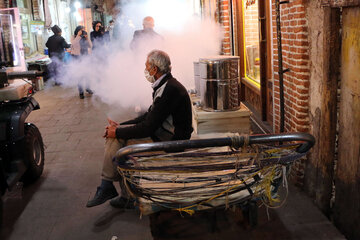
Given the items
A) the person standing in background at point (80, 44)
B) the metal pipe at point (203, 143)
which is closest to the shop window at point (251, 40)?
the metal pipe at point (203, 143)

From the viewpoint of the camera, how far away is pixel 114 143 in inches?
168

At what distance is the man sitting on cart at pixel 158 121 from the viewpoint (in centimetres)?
408

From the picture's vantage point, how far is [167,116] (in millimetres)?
4121

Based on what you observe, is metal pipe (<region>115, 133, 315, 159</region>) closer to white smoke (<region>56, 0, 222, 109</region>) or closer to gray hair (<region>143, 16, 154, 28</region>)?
white smoke (<region>56, 0, 222, 109</region>)

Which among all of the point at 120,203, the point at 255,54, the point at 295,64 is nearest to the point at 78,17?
the point at 255,54

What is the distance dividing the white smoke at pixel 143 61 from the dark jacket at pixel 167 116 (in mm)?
4529

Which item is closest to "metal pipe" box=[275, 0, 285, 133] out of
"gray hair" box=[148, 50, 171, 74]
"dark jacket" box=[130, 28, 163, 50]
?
"gray hair" box=[148, 50, 171, 74]

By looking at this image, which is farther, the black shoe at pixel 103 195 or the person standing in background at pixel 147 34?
the person standing in background at pixel 147 34

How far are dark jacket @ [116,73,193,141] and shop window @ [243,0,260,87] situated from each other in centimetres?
372

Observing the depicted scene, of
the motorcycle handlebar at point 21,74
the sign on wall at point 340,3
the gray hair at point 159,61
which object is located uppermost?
the sign on wall at point 340,3

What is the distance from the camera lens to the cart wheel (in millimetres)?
5332

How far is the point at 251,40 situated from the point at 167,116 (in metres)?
4.57

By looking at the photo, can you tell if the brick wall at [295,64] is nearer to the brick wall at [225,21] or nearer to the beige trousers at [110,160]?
the beige trousers at [110,160]

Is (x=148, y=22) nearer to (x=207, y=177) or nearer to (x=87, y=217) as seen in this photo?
(x=87, y=217)
